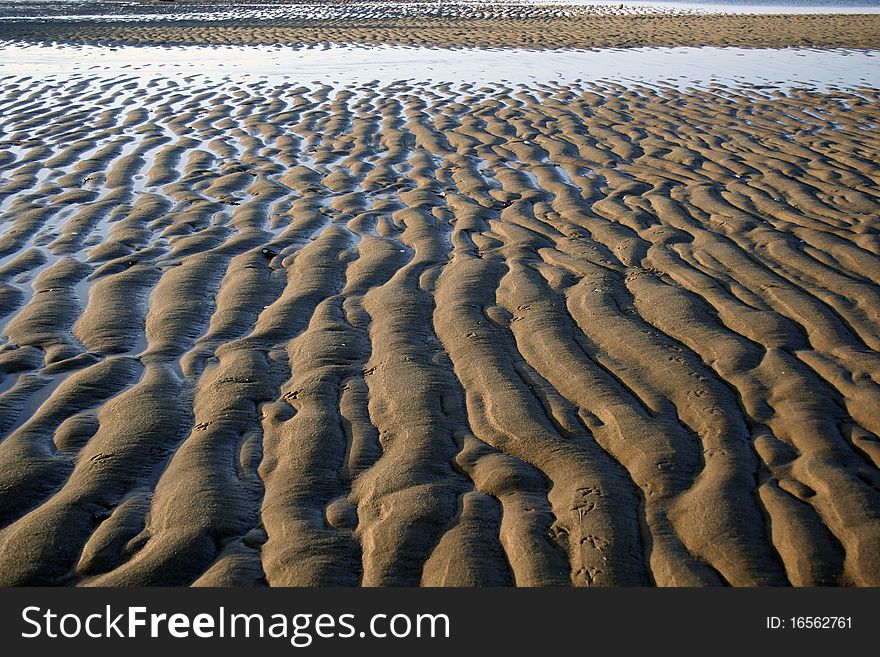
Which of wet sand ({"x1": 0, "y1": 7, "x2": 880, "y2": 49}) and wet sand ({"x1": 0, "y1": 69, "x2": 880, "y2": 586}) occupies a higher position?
wet sand ({"x1": 0, "y1": 69, "x2": 880, "y2": 586})

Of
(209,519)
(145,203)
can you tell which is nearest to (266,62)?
(145,203)

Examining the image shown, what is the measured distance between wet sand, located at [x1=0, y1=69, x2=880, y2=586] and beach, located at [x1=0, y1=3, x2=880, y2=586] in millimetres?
16

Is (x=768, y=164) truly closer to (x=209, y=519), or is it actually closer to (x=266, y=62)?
(x=209, y=519)

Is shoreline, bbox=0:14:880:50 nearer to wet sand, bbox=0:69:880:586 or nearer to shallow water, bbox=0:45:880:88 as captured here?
shallow water, bbox=0:45:880:88

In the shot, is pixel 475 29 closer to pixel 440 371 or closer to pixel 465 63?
pixel 465 63

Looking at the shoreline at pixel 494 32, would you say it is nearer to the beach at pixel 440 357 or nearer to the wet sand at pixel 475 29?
the wet sand at pixel 475 29

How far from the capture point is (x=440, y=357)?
407 centimetres

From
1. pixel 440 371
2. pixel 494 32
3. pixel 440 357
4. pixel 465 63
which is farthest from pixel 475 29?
pixel 440 371

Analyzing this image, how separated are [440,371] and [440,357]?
16 cm

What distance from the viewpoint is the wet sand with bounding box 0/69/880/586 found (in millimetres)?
2793

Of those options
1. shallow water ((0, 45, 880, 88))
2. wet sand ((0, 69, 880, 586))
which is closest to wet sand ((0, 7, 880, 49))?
shallow water ((0, 45, 880, 88))

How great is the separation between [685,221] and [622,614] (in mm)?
4208

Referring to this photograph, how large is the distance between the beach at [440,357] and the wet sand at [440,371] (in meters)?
0.02

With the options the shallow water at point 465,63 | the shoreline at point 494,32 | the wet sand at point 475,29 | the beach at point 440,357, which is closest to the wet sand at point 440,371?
the beach at point 440,357
